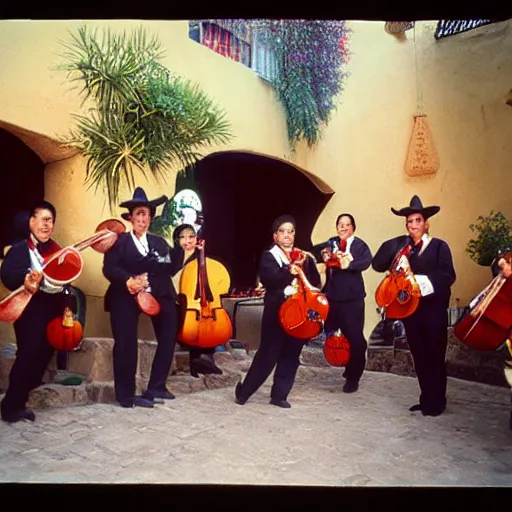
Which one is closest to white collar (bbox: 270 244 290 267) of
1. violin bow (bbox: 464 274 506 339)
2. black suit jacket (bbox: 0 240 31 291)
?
violin bow (bbox: 464 274 506 339)

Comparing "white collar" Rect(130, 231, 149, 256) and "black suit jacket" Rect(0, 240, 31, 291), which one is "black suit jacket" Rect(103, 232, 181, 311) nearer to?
"white collar" Rect(130, 231, 149, 256)

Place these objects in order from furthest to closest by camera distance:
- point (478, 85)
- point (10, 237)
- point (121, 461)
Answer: point (478, 85) → point (10, 237) → point (121, 461)

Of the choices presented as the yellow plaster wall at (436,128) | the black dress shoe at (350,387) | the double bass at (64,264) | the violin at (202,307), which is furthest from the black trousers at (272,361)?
the double bass at (64,264)

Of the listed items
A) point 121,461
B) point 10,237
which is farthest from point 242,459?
point 10,237

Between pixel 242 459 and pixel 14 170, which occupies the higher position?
pixel 14 170

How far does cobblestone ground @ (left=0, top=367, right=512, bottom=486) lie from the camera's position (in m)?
4.04

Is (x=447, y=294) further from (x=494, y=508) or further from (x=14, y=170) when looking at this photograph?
(x=14, y=170)

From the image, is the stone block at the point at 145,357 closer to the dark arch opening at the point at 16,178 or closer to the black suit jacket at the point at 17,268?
the black suit jacket at the point at 17,268

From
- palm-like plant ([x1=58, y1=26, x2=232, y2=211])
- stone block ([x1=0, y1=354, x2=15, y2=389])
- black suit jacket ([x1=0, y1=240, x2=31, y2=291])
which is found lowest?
stone block ([x1=0, y1=354, x2=15, y2=389])

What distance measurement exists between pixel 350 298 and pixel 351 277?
0.15 metres

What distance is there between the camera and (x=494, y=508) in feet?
13.5

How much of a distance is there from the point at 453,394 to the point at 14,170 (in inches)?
132

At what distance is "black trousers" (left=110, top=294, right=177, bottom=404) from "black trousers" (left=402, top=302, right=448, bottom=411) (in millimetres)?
1659

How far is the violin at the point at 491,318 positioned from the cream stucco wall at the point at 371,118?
195 millimetres
